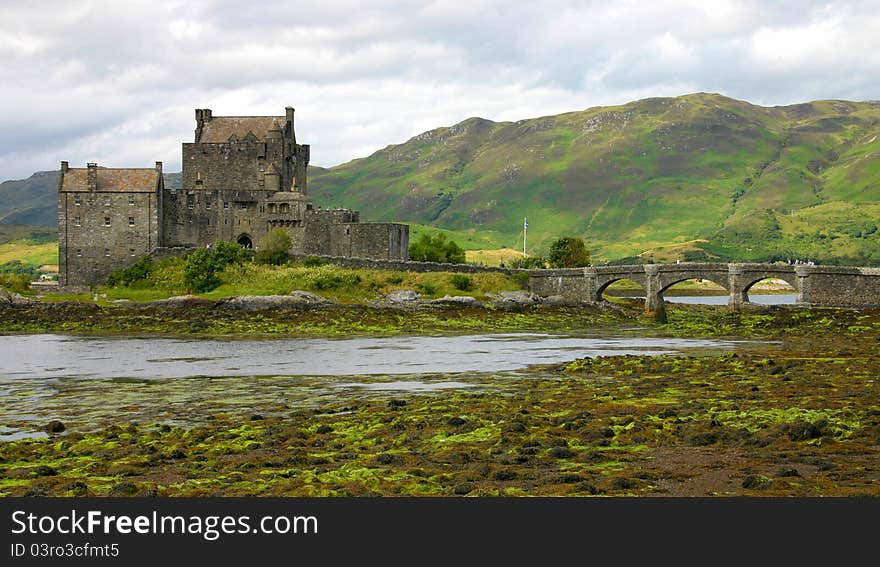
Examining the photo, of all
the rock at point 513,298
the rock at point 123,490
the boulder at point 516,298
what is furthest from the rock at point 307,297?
the rock at point 123,490

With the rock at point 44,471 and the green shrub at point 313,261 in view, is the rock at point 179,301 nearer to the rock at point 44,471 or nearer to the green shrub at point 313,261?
the green shrub at point 313,261

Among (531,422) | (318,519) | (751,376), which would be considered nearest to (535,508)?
(318,519)

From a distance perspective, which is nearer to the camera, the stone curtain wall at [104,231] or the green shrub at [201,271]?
the green shrub at [201,271]

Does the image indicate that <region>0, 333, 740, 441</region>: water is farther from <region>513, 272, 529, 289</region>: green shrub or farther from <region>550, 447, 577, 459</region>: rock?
<region>513, 272, 529, 289</region>: green shrub

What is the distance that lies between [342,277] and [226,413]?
53330 millimetres

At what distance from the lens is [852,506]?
16.1 m

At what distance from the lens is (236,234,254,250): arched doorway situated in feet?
314

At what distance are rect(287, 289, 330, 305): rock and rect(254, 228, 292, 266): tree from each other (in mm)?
8812

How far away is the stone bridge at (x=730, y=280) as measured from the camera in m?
74.4

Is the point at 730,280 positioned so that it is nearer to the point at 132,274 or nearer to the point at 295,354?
the point at 295,354

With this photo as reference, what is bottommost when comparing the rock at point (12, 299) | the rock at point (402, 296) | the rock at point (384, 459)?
the rock at point (384, 459)

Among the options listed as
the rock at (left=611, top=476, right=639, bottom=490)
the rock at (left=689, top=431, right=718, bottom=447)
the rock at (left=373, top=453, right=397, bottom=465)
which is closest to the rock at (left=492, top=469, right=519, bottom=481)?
the rock at (left=611, top=476, right=639, bottom=490)

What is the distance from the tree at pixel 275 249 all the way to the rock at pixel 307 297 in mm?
8812

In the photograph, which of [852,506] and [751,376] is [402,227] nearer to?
[751,376]
